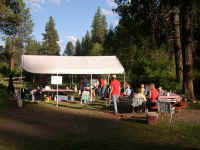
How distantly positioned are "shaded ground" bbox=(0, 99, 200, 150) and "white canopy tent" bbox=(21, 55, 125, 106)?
15.5 feet

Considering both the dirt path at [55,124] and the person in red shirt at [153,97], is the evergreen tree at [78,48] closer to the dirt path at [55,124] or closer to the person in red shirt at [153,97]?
the person in red shirt at [153,97]

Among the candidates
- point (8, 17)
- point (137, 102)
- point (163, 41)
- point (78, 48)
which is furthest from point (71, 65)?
point (78, 48)

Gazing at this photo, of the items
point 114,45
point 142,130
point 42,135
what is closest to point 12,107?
point 42,135

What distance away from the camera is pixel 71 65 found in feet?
46.7

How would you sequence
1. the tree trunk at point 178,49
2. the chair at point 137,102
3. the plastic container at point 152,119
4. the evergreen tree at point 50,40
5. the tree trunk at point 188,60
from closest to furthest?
the plastic container at point 152,119 < the chair at point 137,102 < the tree trunk at point 188,60 < the tree trunk at point 178,49 < the evergreen tree at point 50,40

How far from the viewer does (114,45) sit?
31656 millimetres

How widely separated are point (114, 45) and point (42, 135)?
26.0 m

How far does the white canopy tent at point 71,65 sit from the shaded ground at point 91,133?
4.71 meters

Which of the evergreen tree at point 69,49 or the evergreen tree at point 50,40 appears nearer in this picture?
the evergreen tree at point 50,40

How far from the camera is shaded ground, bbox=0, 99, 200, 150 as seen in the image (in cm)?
548

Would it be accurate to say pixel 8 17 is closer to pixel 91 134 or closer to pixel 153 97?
pixel 153 97

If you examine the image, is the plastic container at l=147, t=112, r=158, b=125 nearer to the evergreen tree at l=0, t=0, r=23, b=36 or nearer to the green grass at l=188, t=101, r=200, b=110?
the green grass at l=188, t=101, r=200, b=110

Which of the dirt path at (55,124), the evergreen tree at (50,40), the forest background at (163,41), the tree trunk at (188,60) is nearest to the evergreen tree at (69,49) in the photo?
the evergreen tree at (50,40)

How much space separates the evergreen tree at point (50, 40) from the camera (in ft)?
233
